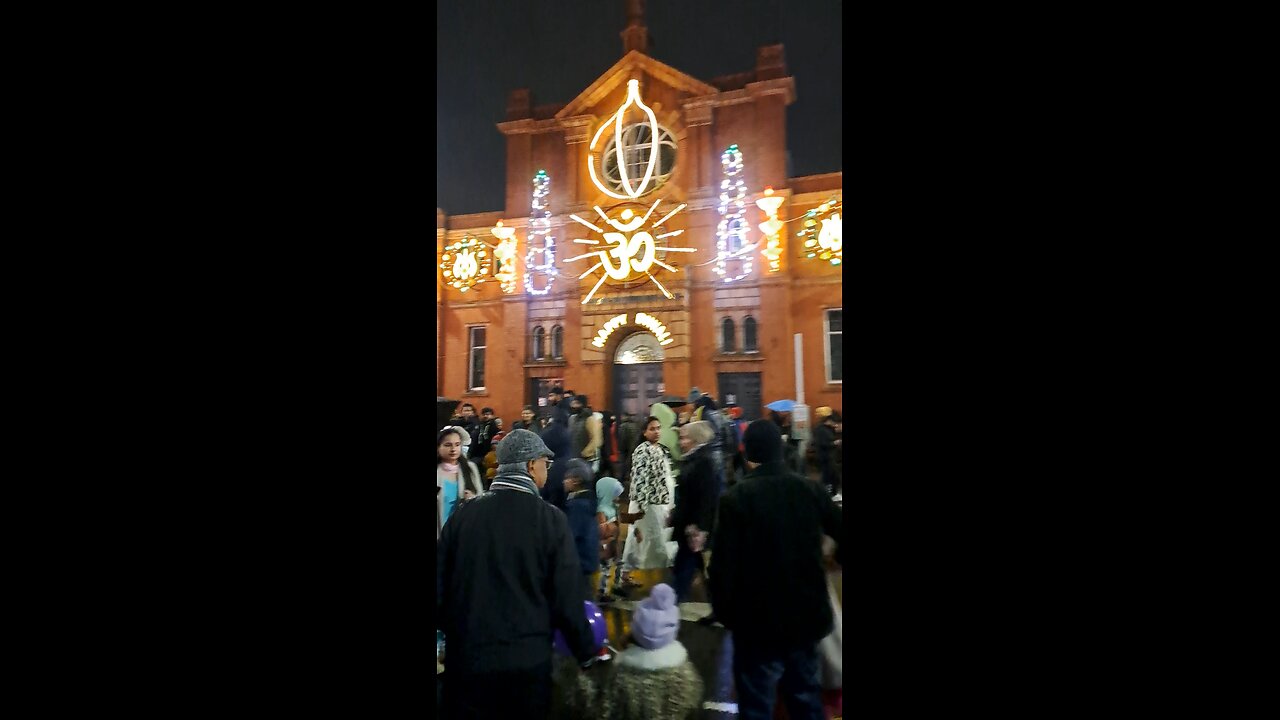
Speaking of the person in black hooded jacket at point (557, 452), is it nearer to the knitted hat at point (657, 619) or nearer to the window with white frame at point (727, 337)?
the knitted hat at point (657, 619)

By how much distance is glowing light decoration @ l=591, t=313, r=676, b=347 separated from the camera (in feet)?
7.22

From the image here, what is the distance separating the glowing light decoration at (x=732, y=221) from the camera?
2.14 m

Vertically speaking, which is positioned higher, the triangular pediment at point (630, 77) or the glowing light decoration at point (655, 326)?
the triangular pediment at point (630, 77)

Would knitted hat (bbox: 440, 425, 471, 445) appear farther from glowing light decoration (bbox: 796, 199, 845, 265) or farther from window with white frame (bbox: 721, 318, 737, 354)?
glowing light decoration (bbox: 796, 199, 845, 265)

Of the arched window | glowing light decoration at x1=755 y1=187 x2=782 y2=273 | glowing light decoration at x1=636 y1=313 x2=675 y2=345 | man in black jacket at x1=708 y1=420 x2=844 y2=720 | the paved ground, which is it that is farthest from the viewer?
the arched window

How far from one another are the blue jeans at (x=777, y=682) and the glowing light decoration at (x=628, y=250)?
1130mm

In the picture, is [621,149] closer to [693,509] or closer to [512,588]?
[693,509]

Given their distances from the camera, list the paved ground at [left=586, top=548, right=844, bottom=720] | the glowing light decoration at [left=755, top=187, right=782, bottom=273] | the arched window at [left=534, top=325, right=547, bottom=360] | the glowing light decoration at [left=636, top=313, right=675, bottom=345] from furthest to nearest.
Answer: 1. the arched window at [left=534, top=325, right=547, bottom=360]
2. the glowing light decoration at [left=636, top=313, right=675, bottom=345]
3. the glowing light decoration at [left=755, top=187, right=782, bottom=273]
4. the paved ground at [left=586, top=548, right=844, bottom=720]

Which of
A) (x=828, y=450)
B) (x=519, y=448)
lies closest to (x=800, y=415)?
(x=828, y=450)

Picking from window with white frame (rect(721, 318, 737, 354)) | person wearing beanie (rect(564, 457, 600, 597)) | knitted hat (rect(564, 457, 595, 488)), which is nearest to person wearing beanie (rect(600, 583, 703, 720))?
person wearing beanie (rect(564, 457, 600, 597))

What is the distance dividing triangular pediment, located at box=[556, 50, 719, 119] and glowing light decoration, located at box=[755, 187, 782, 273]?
40 cm

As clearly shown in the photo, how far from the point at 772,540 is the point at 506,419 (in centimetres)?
97

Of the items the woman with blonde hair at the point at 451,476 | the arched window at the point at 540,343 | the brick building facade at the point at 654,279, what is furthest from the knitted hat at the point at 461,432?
the arched window at the point at 540,343

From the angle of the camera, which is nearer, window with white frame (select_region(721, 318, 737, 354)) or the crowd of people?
the crowd of people
